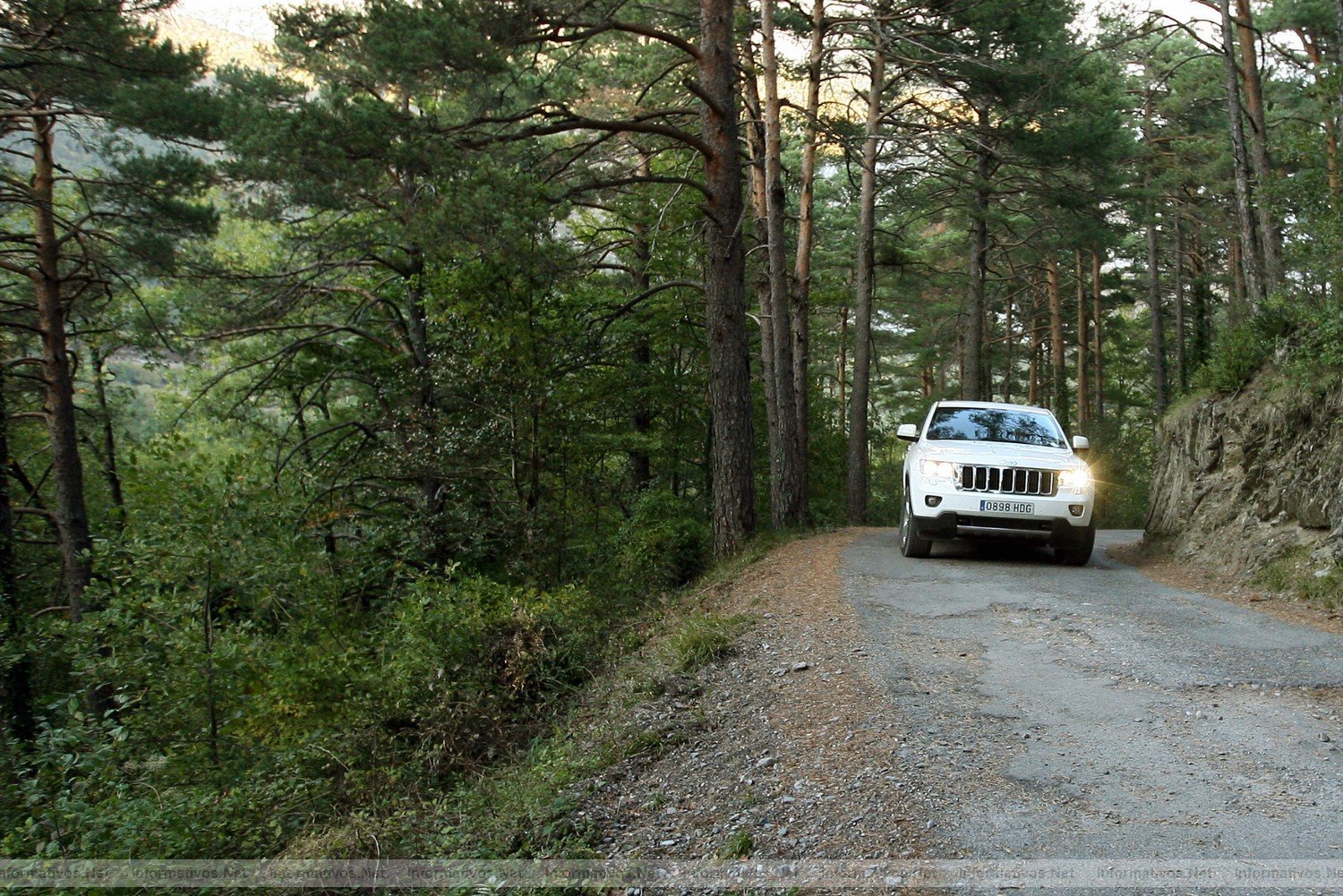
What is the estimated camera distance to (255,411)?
62.0ft

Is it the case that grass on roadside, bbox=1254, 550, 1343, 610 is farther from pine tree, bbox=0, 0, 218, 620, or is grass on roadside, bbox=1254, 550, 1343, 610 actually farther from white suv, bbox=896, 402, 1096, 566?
pine tree, bbox=0, 0, 218, 620

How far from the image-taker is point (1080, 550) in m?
11.4

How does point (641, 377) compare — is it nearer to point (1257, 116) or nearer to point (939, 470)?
point (939, 470)

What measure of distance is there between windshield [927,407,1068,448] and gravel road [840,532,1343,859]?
2.92 meters

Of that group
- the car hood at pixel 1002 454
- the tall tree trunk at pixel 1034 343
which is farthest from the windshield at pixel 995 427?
the tall tree trunk at pixel 1034 343

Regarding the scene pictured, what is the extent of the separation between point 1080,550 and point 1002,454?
1.60 m

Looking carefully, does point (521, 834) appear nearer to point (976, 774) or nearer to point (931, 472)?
point (976, 774)

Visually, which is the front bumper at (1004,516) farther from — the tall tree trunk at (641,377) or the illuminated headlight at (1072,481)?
the tall tree trunk at (641,377)

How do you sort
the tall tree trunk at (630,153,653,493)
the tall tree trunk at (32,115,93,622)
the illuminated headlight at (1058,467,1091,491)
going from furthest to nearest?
the tall tree trunk at (630,153,653,493)
the tall tree trunk at (32,115,93,622)
the illuminated headlight at (1058,467,1091,491)

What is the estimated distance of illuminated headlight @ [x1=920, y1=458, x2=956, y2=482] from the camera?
1101 cm

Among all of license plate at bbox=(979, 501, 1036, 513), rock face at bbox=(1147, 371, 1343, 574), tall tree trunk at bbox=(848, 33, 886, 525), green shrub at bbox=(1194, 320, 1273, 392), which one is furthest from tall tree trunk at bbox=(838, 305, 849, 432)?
license plate at bbox=(979, 501, 1036, 513)

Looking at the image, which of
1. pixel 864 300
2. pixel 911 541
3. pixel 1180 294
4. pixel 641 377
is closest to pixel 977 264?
pixel 864 300

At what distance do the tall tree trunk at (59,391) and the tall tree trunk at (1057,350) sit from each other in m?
26.7

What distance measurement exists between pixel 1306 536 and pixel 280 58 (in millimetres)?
16209
